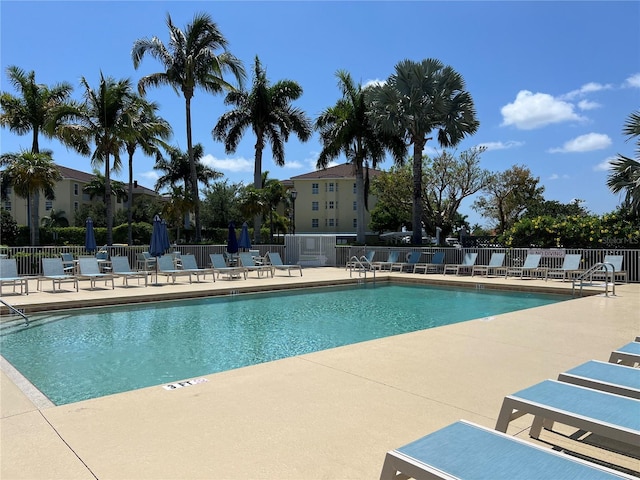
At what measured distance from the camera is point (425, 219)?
32.1 m

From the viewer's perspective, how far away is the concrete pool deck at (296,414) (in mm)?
3084

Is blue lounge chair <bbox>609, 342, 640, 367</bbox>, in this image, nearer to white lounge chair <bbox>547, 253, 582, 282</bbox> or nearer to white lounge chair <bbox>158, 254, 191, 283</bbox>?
white lounge chair <bbox>547, 253, 582, 282</bbox>

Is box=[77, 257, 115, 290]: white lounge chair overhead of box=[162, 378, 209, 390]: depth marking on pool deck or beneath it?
overhead

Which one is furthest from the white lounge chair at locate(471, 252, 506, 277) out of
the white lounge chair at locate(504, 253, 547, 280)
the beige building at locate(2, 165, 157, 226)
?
the beige building at locate(2, 165, 157, 226)

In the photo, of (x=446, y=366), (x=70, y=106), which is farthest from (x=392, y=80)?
(x=446, y=366)

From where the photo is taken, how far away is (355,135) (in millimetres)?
25156

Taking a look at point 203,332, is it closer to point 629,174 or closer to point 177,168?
point 629,174

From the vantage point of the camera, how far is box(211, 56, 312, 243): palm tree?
26.4m

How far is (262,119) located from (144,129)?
6394 millimetres

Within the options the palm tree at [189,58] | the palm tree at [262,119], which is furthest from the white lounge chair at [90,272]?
the palm tree at [262,119]

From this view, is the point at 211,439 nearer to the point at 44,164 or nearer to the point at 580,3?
the point at 580,3

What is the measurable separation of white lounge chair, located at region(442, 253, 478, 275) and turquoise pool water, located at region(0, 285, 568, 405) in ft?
13.2

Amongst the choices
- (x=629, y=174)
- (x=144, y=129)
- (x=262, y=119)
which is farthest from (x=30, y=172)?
(x=629, y=174)

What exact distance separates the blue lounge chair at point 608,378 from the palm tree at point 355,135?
2146cm
